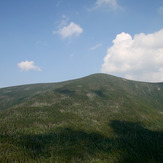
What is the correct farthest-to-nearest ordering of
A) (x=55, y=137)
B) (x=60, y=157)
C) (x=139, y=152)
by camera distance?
(x=55, y=137)
(x=139, y=152)
(x=60, y=157)

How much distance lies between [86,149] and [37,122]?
1490 cm

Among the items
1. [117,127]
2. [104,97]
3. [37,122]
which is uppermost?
[104,97]

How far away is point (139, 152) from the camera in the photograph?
16672mm

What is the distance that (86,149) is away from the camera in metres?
18.2

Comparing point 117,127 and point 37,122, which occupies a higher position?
point 37,122

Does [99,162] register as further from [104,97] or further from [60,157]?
[104,97]

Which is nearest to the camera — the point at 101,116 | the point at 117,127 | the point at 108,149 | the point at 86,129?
the point at 108,149

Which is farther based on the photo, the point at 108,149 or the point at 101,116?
the point at 101,116

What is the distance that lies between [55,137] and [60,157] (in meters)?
6.54

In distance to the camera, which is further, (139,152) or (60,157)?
(139,152)

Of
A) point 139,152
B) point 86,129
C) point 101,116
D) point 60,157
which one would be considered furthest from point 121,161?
point 101,116

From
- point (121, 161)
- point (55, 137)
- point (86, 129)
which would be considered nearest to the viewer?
point (121, 161)

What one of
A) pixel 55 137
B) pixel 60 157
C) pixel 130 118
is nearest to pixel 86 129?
pixel 55 137

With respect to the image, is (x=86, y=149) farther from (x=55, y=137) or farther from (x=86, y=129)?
(x=86, y=129)
